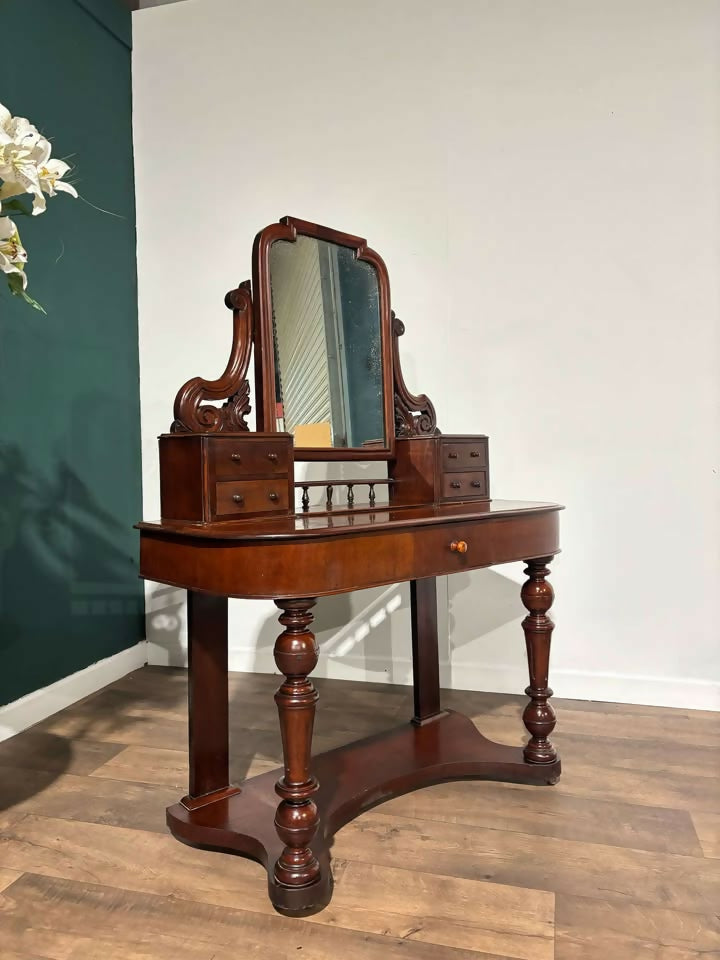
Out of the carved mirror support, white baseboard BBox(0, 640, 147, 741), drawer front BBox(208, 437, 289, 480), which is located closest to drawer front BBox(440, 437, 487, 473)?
the carved mirror support

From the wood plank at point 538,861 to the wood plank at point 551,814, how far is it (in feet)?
0.14

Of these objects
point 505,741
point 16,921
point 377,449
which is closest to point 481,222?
point 377,449

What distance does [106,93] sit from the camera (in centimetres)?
319

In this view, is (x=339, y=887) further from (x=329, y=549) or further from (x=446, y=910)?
(x=329, y=549)

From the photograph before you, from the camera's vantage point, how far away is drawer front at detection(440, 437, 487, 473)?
2260 millimetres

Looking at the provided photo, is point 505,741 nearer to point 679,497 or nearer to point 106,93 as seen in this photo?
point 679,497

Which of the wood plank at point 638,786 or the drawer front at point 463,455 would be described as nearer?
the wood plank at point 638,786

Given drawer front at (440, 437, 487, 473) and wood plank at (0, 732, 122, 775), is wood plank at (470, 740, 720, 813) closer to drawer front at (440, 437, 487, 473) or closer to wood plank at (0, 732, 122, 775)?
drawer front at (440, 437, 487, 473)

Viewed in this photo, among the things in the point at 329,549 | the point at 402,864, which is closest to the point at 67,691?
the point at 402,864

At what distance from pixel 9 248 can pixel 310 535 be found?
32.8 inches

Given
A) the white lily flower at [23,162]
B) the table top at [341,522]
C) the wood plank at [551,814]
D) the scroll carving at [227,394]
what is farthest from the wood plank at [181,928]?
the white lily flower at [23,162]

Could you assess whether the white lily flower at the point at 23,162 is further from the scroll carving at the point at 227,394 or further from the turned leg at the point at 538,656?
the turned leg at the point at 538,656

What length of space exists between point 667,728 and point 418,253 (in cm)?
199

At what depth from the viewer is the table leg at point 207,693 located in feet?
6.32
